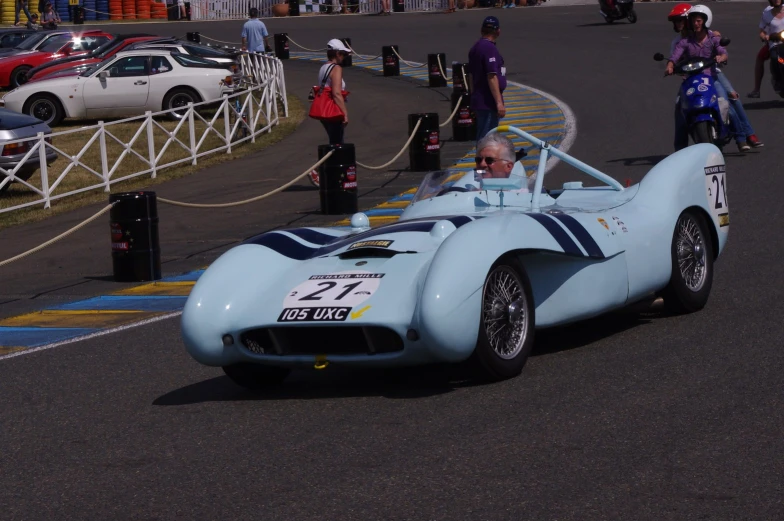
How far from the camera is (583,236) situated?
23.1 feet

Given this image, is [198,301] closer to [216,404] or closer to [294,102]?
[216,404]

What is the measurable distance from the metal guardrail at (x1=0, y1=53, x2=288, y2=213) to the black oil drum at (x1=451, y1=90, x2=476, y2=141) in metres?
3.90

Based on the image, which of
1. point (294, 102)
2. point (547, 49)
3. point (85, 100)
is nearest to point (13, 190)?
point (85, 100)

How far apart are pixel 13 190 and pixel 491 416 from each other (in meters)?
14.2

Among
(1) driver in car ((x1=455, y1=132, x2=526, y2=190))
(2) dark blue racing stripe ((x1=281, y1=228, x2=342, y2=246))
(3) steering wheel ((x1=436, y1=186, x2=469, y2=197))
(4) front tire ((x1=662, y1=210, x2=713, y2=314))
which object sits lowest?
(4) front tire ((x1=662, y1=210, x2=713, y2=314))

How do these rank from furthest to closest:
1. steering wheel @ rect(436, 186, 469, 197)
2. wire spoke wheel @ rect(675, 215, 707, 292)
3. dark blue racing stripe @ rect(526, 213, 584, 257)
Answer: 1. wire spoke wheel @ rect(675, 215, 707, 292)
2. steering wheel @ rect(436, 186, 469, 197)
3. dark blue racing stripe @ rect(526, 213, 584, 257)

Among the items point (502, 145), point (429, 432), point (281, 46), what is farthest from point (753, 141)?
point (281, 46)

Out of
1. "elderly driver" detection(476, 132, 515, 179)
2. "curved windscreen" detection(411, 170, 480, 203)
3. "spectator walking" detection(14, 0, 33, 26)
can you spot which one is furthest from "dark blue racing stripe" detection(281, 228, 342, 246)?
"spectator walking" detection(14, 0, 33, 26)

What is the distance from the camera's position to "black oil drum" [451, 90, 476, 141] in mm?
21094

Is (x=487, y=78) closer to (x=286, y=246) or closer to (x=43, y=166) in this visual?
(x=43, y=166)

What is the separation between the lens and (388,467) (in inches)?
202

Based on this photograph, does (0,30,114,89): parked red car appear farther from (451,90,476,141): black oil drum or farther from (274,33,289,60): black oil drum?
(451,90,476,141): black oil drum

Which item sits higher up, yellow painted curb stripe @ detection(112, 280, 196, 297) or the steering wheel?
the steering wheel

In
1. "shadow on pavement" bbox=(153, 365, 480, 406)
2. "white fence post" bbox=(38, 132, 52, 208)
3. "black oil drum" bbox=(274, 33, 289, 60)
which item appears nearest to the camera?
"shadow on pavement" bbox=(153, 365, 480, 406)
